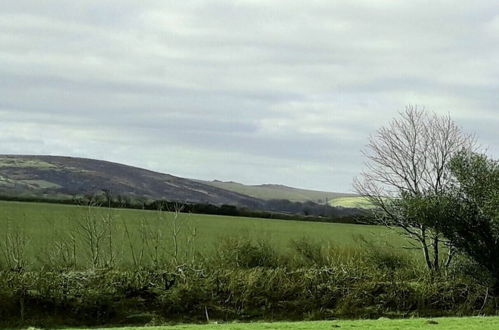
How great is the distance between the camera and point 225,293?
128 feet

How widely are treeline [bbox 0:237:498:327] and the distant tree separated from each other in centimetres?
152

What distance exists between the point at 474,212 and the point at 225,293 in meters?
15.3

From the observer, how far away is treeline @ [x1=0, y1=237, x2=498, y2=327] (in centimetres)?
3650

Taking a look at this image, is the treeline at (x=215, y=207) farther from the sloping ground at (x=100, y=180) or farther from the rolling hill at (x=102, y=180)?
the sloping ground at (x=100, y=180)

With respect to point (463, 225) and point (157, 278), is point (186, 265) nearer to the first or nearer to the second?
point (157, 278)

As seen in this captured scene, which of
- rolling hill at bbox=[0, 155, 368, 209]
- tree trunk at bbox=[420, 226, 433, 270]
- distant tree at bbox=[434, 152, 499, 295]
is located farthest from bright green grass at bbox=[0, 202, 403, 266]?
rolling hill at bbox=[0, 155, 368, 209]

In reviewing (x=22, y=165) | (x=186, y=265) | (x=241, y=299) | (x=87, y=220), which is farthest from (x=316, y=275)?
(x=22, y=165)

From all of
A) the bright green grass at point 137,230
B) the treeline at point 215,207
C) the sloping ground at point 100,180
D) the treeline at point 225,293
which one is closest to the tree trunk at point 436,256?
the treeline at point 225,293

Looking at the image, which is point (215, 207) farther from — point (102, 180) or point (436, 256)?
point (102, 180)

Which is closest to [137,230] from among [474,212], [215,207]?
[474,212]

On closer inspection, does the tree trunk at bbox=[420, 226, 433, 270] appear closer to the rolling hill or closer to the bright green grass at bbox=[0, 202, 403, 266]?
the bright green grass at bbox=[0, 202, 403, 266]

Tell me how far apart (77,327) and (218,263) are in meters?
11.6

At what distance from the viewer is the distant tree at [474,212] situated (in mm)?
38784

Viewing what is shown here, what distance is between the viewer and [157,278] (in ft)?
131
